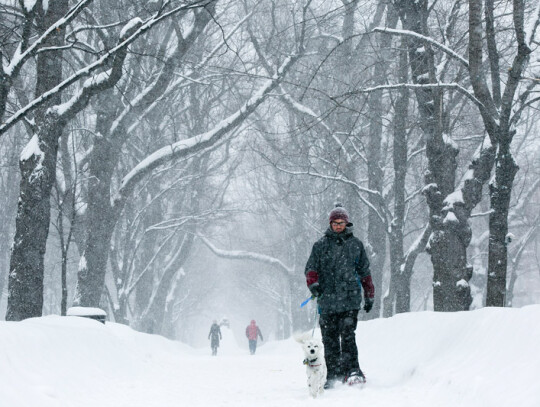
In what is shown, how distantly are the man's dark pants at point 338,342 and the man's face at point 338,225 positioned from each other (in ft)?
2.87

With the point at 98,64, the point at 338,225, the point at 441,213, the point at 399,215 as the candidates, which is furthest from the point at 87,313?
the point at 399,215

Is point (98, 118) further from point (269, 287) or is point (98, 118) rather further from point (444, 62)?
point (269, 287)

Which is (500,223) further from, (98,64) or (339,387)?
(98,64)

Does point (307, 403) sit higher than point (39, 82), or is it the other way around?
point (39, 82)

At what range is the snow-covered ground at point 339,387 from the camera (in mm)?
4484

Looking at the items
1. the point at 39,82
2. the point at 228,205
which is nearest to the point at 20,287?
the point at 39,82

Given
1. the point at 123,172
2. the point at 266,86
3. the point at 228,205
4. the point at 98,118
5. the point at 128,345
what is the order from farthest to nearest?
1. the point at 228,205
2. the point at 123,172
3. the point at 98,118
4. the point at 266,86
5. the point at 128,345

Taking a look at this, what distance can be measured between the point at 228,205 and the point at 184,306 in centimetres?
2516

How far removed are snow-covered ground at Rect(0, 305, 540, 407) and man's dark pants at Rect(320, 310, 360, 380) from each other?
26 centimetres

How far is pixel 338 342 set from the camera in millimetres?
6691

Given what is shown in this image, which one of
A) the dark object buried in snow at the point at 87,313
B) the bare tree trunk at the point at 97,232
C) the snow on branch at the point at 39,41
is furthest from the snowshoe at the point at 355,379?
the bare tree trunk at the point at 97,232

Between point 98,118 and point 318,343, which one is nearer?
point 318,343

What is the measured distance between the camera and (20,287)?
8.48m

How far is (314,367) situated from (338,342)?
83cm
